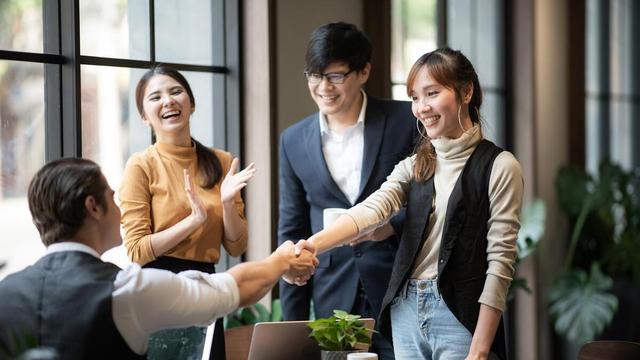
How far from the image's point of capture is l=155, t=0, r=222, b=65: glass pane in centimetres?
414

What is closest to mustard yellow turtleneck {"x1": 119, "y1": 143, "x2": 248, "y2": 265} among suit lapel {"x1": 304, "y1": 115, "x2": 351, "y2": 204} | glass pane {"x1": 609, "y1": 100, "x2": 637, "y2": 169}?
suit lapel {"x1": 304, "y1": 115, "x2": 351, "y2": 204}

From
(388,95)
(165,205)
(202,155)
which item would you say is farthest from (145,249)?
(388,95)

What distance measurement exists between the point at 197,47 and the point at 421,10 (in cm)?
191

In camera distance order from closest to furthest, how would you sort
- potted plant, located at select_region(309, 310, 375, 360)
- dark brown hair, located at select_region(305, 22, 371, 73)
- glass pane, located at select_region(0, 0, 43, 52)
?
potted plant, located at select_region(309, 310, 375, 360) < dark brown hair, located at select_region(305, 22, 371, 73) < glass pane, located at select_region(0, 0, 43, 52)

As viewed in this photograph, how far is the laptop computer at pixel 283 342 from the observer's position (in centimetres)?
242

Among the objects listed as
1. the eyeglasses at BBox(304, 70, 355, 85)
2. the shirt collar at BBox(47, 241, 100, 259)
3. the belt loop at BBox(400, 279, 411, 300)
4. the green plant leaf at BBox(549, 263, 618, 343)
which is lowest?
the green plant leaf at BBox(549, 263, 618, 343)

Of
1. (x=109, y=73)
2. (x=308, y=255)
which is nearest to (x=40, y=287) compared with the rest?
(x=308, y=255)

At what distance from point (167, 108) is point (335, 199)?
2.32 feet

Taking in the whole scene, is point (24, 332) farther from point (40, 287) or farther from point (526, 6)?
point (526, 6)

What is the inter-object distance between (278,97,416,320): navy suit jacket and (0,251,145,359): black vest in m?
1.39

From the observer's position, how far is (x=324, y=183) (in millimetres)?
3393

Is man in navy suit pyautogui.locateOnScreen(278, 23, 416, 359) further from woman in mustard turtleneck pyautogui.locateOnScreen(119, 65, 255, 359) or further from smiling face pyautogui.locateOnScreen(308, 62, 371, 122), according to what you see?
woman in mustard turtleneck pyautogui.locateOnScreen(119, 65, 255, 359)

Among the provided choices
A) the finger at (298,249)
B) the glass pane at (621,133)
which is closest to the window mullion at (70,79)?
the finger at (298,249)

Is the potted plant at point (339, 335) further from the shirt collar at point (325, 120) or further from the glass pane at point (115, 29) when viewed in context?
the glass pane at point (115, 29)
